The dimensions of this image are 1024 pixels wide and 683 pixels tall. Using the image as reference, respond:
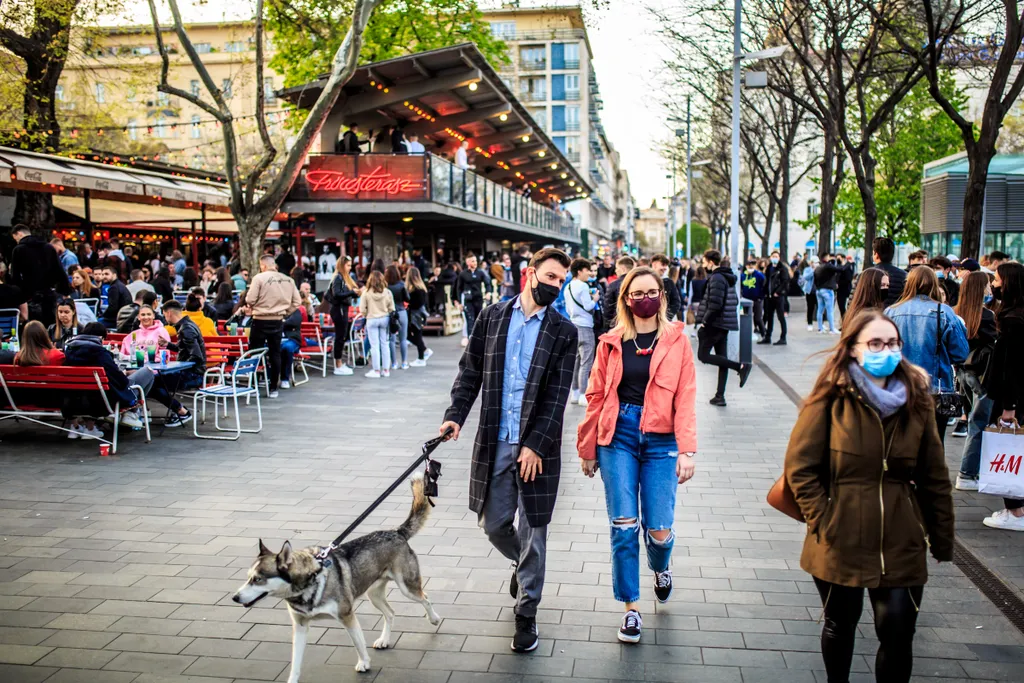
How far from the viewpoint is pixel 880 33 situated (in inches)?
678

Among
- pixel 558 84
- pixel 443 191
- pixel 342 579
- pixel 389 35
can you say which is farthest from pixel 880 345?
pixel 558 84

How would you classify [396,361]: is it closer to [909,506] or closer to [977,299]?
[977,299]

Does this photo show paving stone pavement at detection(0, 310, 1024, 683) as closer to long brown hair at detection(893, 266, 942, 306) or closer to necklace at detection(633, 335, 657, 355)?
necklace at detection(633, 335, 657, 355)

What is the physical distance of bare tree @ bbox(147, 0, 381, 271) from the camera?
618 inches

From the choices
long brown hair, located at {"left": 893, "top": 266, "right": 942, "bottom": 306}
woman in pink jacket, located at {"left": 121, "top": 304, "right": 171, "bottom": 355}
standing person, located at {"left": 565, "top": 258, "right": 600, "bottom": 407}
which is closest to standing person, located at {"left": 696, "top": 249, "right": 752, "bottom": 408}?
standing person, located at {"left": 565, "top": 258, "right": 600, "bottom": 407}

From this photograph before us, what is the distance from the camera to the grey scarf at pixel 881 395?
3.23 m

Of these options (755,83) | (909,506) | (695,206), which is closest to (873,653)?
(909,506)

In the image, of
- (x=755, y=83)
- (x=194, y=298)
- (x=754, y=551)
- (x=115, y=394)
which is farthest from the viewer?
(x=755, y=83)

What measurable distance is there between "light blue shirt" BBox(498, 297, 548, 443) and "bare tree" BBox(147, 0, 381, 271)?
12.4 metres

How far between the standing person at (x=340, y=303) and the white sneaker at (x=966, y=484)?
392 inches

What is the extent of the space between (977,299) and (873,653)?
163 inches

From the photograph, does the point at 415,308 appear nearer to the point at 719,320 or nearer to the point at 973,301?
the point at 719,320

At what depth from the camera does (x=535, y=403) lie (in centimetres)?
420

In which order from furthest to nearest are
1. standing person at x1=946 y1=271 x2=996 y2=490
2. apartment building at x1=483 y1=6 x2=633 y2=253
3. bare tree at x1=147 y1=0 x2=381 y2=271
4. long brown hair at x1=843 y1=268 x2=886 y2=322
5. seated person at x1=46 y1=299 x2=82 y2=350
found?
apartment building at x1=483 y1=6 x2=633 y2=253 < bare tree at x1=147 y1=0 x2=381 y2=271 < seated person at x1=46 y1=299 x2=82 y2=350 < standing person at x1=946 y1=271 x2=996 y2=490 < long brown hair at x1=843 y1=268 x2=886 y2=322
